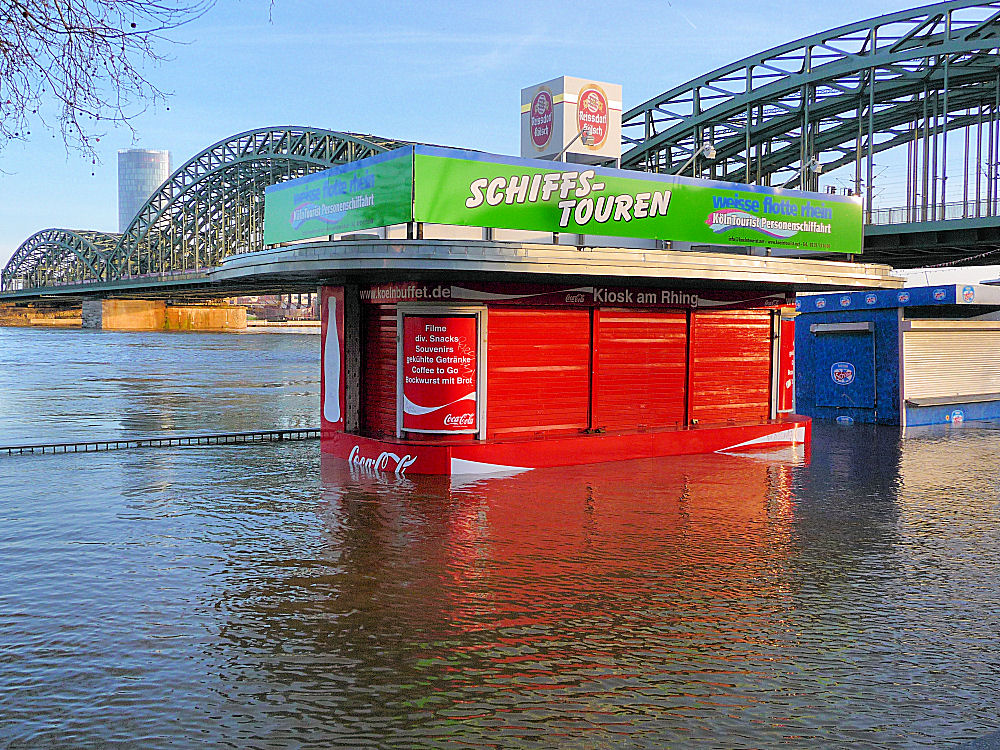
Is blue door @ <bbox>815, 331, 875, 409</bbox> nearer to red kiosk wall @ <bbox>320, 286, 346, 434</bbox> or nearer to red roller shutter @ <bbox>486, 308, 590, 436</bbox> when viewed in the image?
red roller shutter @ <bbox>486, 308, 590, 436</bbox>

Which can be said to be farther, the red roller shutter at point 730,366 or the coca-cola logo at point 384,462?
the red roller shutter at point 730,366

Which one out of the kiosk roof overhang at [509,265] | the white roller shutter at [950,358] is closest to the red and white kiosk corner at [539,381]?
the kiosk roof overhang at [509,265]

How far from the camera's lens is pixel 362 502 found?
1375cm

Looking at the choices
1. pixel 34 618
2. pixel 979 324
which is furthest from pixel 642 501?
pixel 979 324

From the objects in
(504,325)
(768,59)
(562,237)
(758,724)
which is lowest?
(758,724)

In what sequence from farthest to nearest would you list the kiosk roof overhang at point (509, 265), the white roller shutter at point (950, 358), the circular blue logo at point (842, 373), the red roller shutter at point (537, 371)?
1. the circular blue logo at point (842, 373)
2. the white roller shutter at point (950, 358)
3. the red roller shutter at point (537, 371)
4. the kiosk roof overhang at point (509, 265)

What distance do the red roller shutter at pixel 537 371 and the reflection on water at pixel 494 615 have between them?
2.11 meters

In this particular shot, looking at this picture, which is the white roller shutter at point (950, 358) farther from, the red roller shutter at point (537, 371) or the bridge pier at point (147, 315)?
the bridge pier at point (147, 315)

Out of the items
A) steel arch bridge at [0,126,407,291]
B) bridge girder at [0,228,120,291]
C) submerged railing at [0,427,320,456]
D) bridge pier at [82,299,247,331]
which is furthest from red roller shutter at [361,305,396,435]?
bridge girder at [0,228,120,291]

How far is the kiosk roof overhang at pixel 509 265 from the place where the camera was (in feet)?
48.7

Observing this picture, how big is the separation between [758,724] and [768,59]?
8610 cm

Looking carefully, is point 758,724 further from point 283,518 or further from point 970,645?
point 283,518

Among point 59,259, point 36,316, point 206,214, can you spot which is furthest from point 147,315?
point 36,316

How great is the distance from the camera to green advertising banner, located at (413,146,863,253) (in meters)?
15.3
